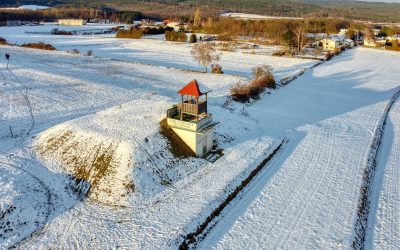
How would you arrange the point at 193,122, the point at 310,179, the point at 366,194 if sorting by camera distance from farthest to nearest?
1. the point at 193,122
2. the point at 310,179
3. the point at 366,194

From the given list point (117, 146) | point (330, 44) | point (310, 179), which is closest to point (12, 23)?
point (330, 44)

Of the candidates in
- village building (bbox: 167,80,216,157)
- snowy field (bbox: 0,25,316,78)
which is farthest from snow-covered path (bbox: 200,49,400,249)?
snowy field (bbox: 0,25,316,78)

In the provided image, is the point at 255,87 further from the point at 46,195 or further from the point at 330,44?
the point at 330,44

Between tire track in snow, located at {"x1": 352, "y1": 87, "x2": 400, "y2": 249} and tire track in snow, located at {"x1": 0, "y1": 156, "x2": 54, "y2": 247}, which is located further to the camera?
tire track in snow, located at {"x1": 352, "y1": 87, "x2": 400, "y2": 249}

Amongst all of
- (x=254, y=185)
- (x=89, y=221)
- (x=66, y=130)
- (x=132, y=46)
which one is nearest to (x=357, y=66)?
(x=132, y=46)

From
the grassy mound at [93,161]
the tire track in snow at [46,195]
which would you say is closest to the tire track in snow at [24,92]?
the grassy mound at [93,161]

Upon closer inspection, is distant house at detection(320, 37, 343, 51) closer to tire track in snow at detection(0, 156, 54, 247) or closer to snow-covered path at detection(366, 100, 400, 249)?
snow-covered path at detection(366, 100, 400, 249)
